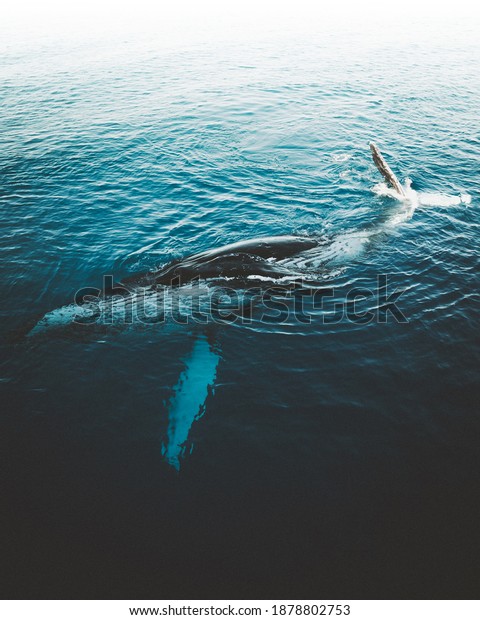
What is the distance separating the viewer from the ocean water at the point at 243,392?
7.02m

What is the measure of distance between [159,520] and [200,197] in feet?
48.8

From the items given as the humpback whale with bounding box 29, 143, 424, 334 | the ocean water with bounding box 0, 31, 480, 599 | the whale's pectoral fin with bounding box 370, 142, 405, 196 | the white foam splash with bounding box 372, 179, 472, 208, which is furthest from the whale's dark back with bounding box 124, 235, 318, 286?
the whale's pectoral fin with bounding box 370, 142, 405, 196

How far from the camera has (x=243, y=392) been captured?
389 inches

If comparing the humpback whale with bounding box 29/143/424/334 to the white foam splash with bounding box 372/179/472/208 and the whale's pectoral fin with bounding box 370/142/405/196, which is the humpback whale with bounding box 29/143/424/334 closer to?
the white foam splash with bounding box 372/179/472/208

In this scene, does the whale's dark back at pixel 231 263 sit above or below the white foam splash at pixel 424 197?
above

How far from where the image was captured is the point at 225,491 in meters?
7.92

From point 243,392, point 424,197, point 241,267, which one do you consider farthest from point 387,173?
point 243,392

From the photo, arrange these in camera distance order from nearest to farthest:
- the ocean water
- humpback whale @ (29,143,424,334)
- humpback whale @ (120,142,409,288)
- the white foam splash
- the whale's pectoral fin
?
the ocean water, humpback whale @ (29,143,424,334), humpback whale @ (120,142,409,288), the white foam splash, the whale's pectoral fin

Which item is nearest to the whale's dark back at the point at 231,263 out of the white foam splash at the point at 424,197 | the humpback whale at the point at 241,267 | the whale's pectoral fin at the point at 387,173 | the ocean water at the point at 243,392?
the humpback whale at the point at 241,267

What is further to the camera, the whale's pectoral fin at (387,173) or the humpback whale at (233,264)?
the whale's pectoral fin at (387,173)

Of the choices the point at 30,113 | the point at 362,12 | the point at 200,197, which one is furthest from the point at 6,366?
the point at 362,12

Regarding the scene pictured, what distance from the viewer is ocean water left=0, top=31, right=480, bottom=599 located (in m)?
7.02

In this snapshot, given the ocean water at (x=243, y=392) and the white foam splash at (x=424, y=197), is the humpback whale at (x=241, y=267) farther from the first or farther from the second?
the white foam splash at (x=424, y=197)

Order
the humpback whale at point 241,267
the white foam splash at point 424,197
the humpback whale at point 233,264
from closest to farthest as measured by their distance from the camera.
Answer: the humpback whale at point 241,267 → the humpback whale at point 233,264 → the white foam splash at point 424,197
